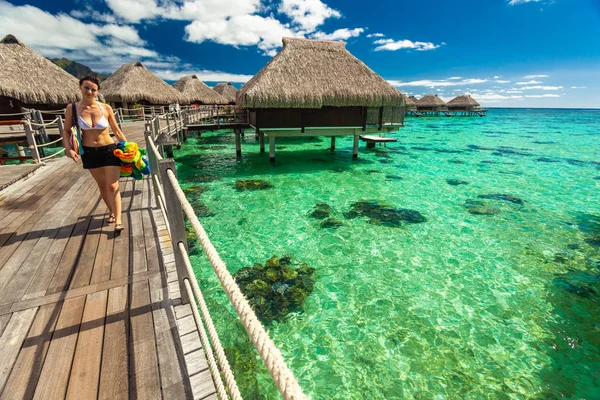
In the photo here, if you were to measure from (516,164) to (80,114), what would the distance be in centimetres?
2112

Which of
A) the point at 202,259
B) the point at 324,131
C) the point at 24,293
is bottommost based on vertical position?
the point at 202,259

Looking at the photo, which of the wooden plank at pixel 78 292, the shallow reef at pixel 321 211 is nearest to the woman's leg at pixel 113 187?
the wooden plank at pixel 78 292

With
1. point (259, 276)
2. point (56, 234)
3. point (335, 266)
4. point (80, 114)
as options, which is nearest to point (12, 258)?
point (56, 234)

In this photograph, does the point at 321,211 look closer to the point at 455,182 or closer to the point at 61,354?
the point at 61,354

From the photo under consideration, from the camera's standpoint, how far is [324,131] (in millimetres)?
14391

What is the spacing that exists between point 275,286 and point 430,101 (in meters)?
64.1

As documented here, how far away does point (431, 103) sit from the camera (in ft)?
189

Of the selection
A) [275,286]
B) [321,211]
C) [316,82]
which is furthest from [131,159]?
[316,82]

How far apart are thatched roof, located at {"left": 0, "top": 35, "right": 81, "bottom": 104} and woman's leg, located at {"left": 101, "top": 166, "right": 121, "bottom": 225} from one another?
17.0 metres

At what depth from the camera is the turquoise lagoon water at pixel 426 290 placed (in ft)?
12.3

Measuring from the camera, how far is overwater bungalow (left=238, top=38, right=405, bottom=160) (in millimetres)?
12885

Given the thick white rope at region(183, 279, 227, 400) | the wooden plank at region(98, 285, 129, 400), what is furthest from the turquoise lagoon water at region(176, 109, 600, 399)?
the thick white rope at region(183, 279, 227, 400)

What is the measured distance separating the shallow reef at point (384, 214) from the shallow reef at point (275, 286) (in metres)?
3.27

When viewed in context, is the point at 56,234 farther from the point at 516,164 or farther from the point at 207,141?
the point at 516,164
